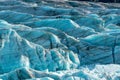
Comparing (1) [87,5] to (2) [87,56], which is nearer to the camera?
(2) [87,56]

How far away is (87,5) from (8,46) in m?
11.4

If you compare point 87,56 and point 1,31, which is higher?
point 1,31

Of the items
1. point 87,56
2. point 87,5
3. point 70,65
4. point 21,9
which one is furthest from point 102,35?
point 87,5

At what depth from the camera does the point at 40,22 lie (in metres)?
15.8

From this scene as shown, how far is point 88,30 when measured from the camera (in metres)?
14.8

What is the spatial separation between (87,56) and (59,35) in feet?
4.64

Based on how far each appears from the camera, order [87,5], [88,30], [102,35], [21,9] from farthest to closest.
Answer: [87,5], [21,9], [88,30], [102,35]

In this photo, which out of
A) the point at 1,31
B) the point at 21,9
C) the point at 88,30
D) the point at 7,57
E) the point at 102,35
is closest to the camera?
the point at 7,57

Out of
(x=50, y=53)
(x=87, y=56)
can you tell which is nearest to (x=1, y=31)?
(x=50, y=53)

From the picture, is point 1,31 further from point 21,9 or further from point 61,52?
point 21,9

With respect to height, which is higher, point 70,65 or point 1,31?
point 1,31

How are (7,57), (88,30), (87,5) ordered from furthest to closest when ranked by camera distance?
(87,5), (88,30), (7,57)

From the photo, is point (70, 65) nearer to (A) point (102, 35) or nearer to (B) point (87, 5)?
(A) point (102, 35)

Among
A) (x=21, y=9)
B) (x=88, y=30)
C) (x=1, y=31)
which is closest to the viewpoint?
(x=1, y=31)
